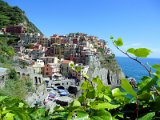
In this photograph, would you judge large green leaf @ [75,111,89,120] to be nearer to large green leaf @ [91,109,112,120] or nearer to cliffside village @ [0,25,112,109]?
large green leaf @ [91,109,112,120]

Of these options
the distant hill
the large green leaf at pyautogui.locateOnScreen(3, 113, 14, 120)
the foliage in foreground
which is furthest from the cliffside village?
the large green leaf at pyautogui.locateOnScreen(3, 113, 14, 120)

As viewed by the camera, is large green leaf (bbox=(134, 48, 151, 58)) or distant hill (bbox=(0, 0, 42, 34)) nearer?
large green leaf (bbox=(134, 48, 151, 58))

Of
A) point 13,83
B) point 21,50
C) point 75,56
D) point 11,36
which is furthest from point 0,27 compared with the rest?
point 13,83

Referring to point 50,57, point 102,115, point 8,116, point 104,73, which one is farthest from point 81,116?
point 104,73

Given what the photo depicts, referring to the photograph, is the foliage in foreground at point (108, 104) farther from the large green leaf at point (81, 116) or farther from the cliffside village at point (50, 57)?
the cliffside village at point (50, 57)

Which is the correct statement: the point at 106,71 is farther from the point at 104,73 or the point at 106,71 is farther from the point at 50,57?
the point at 50,57

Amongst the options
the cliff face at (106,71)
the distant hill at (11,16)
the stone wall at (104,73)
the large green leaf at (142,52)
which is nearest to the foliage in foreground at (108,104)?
the large green leaf at (142,52)

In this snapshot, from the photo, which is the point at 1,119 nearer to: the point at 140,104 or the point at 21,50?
the point at 140,104

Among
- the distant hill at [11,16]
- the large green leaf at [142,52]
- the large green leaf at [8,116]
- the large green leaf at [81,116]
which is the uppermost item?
the distant hill at [11,16]

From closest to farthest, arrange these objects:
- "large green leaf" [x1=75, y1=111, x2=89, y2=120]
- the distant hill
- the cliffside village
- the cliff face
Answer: "large green leaf" [x1=75, y1=111, x2=89, y2=120] → the cliffside village → the cliff face → the distant hill
